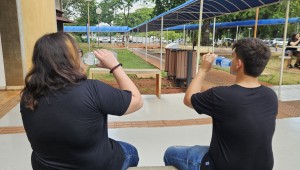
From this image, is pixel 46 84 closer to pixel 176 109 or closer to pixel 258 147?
pixel 258 147

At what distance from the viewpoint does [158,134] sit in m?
4.09

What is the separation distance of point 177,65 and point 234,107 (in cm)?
581

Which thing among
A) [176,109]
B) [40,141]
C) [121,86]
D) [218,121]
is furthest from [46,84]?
[176,109]

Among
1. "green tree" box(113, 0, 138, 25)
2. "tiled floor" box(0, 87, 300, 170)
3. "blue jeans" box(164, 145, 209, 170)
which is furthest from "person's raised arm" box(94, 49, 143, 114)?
"green tree" box(113, 0, 138, 25)

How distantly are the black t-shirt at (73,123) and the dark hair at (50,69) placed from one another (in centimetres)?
4

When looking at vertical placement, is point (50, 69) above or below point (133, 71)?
above

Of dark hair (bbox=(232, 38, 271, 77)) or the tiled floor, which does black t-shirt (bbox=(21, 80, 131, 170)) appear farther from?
the tiled floor

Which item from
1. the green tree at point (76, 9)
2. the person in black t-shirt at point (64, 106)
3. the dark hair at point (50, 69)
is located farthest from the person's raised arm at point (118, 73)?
the green tree at point (76, 9)

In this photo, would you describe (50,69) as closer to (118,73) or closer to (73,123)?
(73,123)

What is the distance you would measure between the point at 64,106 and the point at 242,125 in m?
1.04

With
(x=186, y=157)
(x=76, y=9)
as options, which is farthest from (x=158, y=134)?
(x=76, y=9)

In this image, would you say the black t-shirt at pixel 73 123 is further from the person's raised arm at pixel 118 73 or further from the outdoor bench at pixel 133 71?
the outdoor bench at pixel 133 71

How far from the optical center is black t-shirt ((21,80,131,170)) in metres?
1.42

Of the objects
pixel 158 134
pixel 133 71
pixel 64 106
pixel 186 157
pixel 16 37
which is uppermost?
pixel 16 37
